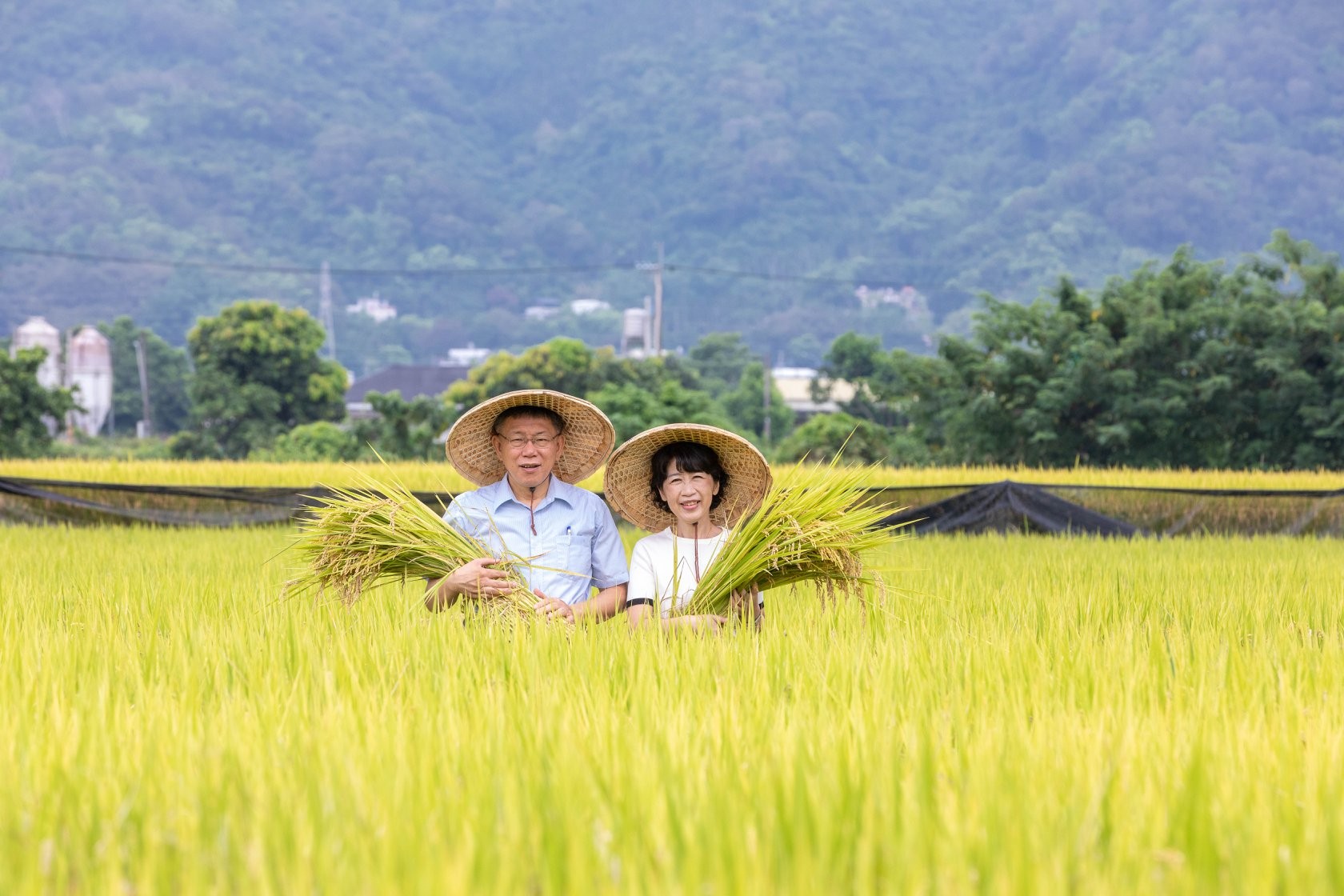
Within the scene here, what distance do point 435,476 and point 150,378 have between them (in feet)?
197

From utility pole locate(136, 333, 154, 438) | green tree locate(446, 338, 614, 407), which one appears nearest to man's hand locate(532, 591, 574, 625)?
green tree locate(446, 338, 614, 407)

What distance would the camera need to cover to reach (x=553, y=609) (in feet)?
10.5

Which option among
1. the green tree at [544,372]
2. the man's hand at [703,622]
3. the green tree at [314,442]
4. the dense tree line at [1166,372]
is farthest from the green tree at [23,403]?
the man's hand at [703,622]

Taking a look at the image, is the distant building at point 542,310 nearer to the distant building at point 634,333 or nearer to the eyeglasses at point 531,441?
the distant building at point 634,333

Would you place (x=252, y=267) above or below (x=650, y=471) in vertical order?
above

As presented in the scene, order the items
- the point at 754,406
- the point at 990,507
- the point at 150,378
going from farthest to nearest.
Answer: the point at 150,378, the point at 754,406, the point at 990,507

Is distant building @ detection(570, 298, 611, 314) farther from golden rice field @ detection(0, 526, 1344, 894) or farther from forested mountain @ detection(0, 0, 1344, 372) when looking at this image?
golden rice field @ detection(0, 526, 1344, 894)

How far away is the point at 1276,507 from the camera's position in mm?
9047

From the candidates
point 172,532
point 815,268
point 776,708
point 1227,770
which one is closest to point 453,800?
point 776,708

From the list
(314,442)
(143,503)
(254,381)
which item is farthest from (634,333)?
(143,503)

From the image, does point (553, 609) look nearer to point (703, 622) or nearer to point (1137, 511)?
point (703, 622)

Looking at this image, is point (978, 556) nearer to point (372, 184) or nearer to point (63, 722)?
point (63, 722)

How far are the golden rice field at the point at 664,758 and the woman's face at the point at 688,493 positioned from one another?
340 millimetres

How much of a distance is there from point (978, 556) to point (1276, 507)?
3.24m
